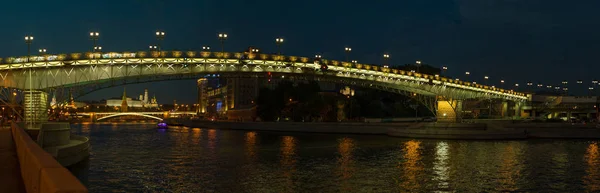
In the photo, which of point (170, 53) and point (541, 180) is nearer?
point (541, 180)

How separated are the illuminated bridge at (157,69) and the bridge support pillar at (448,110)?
1044 centimetres

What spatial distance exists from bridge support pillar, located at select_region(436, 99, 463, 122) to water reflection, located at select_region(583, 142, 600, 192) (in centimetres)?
4511

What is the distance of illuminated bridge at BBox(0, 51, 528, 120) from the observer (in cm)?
5400

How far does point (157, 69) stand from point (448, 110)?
179 ft

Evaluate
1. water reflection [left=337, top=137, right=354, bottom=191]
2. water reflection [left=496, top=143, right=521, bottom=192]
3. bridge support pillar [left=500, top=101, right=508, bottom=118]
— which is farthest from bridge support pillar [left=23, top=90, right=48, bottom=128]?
bridge support pillar [left=500, top=101, right=508, bottom=118]

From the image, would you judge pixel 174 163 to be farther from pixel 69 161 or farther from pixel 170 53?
pixel 170 53

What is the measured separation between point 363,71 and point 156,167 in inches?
1850

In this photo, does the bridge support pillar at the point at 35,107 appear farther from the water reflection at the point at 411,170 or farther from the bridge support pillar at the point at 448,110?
the bridge support pillar at the point at 448,110

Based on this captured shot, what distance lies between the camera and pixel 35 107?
5319cm

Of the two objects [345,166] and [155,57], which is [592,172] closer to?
[345,166]

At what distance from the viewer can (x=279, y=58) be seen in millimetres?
68312

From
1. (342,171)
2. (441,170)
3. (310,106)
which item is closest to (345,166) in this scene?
(342,171)

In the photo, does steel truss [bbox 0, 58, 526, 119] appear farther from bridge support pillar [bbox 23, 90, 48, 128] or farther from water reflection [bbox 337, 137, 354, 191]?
water reflection [bbox 337, 137, 354, 191]

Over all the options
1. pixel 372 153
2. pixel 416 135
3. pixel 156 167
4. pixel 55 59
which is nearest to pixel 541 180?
pixel 372 153
